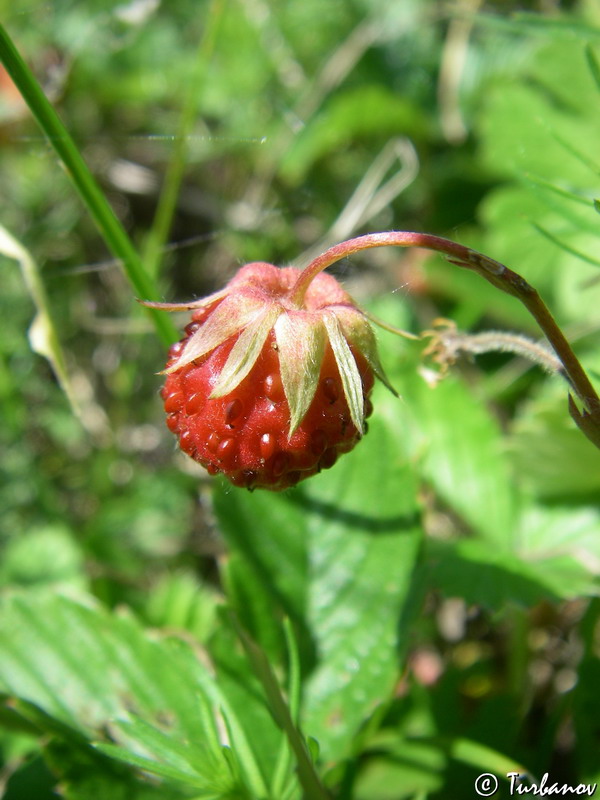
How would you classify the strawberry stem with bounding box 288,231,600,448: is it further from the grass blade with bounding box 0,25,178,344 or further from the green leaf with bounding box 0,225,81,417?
the green leaf with bounding box 0,225,81,417

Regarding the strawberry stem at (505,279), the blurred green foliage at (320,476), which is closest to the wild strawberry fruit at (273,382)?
the strawberry stem at (505,279)

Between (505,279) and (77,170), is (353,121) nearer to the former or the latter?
(77,170)

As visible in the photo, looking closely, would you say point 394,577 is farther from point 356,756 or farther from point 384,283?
point 384,283

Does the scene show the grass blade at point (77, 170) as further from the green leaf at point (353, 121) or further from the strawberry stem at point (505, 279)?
the green leaf at point (353, 121)

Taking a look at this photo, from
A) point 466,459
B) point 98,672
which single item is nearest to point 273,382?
point 98,672

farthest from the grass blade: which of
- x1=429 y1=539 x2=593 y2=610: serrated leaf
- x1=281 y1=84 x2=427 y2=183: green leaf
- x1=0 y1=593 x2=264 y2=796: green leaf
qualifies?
x1=281 y1=84 x2=427 y2=183: green leaf

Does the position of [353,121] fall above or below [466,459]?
above

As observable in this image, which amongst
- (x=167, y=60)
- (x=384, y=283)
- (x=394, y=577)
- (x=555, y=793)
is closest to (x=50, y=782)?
(x=394, y=577)
